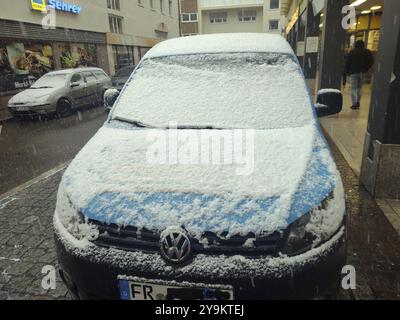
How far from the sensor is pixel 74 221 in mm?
2008

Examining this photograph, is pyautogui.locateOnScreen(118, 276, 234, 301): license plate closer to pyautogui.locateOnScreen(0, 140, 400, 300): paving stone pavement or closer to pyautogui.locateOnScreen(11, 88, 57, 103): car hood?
pyautogui.locateOnScreen(0, 140, 400, 300): paving stone pavement

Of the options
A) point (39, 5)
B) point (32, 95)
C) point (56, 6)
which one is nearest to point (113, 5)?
point (56, 6)

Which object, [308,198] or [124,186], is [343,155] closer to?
[308,198]

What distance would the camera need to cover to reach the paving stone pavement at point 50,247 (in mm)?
2600

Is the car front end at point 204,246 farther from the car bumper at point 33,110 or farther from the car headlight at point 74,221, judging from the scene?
the car bumper at point 33,110

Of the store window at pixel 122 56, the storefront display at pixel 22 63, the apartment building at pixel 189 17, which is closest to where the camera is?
the storefront display at pixel 22 63

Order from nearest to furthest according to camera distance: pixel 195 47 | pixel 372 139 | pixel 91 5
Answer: pixel 195 47 < pixel 372 139 < pixel 91 5

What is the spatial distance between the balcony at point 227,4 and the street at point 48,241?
46077mm

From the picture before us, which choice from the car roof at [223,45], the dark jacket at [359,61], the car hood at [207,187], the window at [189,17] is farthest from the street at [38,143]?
the window at [189,17]

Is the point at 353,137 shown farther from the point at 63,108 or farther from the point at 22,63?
the point at 22,63

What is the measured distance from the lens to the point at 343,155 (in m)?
5.73

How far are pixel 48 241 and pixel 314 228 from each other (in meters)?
2.69
